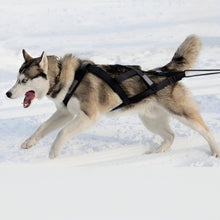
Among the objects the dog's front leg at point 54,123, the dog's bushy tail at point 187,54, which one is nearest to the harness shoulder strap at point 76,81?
the dog's front leg at point 54,123

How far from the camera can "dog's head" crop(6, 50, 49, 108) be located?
4383mm

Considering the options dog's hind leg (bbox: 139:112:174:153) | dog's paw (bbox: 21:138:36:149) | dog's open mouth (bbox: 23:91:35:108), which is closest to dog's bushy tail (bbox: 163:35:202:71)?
dog's hind leg (bbox: 139:112:174:153)

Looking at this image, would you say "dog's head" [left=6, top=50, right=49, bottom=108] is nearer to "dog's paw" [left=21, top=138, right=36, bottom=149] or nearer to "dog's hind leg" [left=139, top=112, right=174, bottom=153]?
"dog's paw" [left=21, top=138, right=36, bottom=149]

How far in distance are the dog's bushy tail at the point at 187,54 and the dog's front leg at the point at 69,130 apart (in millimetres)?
1107

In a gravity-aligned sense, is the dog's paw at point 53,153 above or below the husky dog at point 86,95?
below

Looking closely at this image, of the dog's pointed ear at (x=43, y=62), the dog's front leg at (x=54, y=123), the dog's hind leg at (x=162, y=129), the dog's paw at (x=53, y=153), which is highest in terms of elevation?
the dog's pointed ear at (x=43, y=62)

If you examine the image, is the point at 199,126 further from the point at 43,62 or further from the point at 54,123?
the point at 43,62

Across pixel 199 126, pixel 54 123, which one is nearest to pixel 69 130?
pixel 54 123

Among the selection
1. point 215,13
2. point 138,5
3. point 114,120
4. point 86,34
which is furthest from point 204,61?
point 138,5

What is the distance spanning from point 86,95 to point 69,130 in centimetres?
41

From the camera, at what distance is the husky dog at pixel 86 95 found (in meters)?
4.45

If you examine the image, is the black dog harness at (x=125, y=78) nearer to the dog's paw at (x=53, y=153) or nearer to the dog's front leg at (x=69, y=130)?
the dog's front leg at (x=69, y=130)

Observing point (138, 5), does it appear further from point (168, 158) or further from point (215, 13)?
point (168, 158)

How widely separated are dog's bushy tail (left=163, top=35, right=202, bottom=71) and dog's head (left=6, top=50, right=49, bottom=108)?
1357 millimetres
